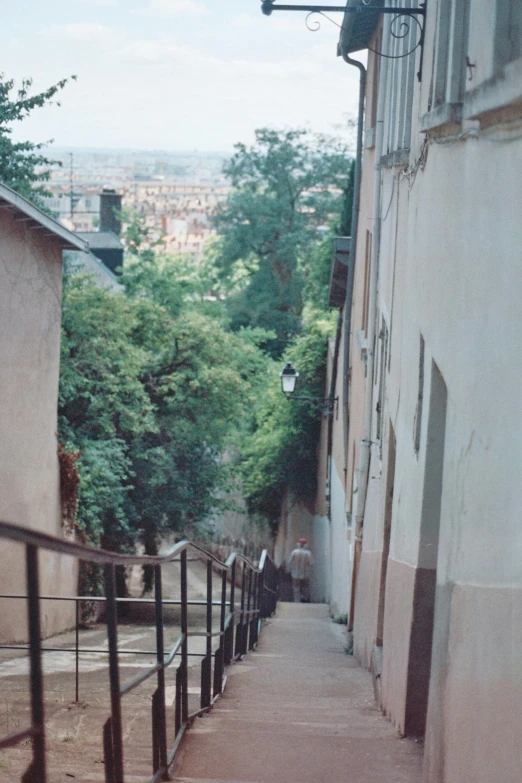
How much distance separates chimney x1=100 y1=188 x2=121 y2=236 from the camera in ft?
132

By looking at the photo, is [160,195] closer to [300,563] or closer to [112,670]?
[300,563]

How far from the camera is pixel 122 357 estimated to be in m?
18.9

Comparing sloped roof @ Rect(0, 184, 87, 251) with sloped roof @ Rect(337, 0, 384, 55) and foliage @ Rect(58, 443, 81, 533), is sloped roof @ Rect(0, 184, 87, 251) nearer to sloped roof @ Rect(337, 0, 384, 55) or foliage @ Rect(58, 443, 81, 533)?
foliage @ Rect(58, 443, 81, 533)

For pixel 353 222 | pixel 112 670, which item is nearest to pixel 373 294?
pixel 353 222

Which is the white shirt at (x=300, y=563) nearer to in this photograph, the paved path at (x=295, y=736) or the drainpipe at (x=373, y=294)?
the drainpipe at (x=373, y=294)

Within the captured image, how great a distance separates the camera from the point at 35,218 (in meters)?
12.9

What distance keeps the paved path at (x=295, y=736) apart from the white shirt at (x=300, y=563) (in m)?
12.3

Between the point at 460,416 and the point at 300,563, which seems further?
the point at 300,563

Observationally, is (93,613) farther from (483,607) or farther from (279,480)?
(483,607)

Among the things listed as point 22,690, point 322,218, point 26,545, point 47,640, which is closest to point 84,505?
point 47,640

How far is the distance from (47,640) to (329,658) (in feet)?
14.8

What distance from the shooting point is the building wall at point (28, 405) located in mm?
12656

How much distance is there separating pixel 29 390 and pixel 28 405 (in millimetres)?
196

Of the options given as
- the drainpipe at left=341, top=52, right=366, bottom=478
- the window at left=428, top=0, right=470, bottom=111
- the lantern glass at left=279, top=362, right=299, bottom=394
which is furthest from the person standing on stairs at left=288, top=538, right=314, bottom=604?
the window at left=428, top=0, right=470, bottom=111
